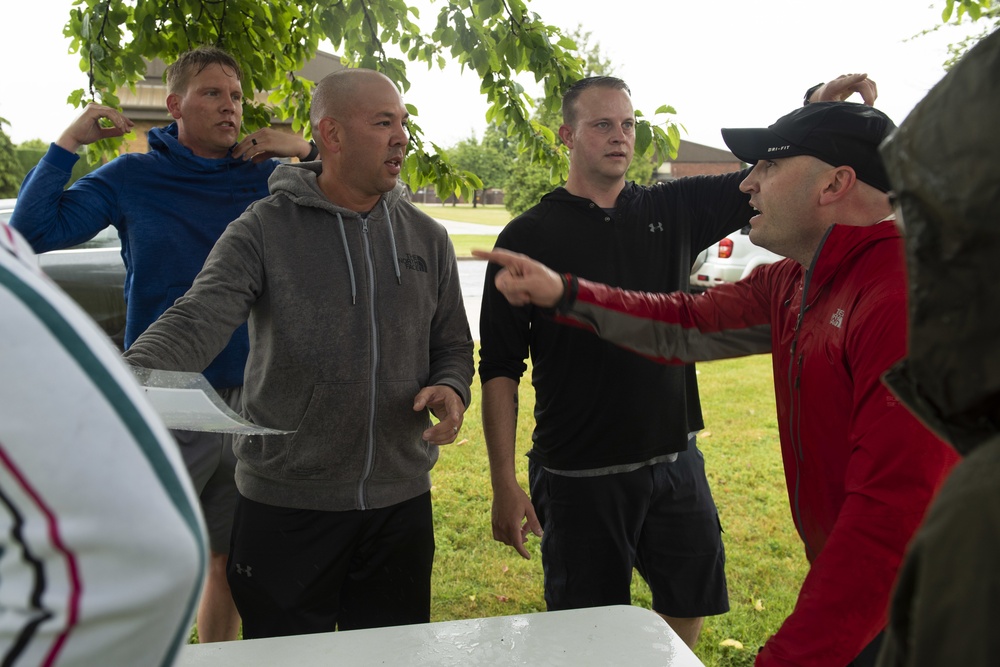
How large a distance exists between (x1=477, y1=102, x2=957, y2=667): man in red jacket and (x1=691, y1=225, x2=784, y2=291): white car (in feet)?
35.7

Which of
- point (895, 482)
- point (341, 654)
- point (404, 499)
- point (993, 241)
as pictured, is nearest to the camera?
point (993, 241)

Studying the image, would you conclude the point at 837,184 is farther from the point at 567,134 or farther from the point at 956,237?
the point at 956,237

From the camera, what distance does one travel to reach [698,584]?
2.73 m

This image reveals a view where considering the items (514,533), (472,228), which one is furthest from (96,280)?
(472,228)

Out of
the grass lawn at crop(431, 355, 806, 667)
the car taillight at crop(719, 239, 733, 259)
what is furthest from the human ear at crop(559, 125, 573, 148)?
the car taillight at crop(719, 239, 733, 259)

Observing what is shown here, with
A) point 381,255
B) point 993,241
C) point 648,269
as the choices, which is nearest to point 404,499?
point 381,255

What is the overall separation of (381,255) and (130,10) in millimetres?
2017

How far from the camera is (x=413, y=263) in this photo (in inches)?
101

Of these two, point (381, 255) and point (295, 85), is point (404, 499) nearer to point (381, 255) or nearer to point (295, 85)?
point (381, 255)

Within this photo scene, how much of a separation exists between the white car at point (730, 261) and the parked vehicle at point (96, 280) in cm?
896

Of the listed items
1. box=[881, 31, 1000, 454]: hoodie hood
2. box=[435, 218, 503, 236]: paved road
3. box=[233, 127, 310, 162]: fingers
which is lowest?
box=[435, 218, 503, 236]: paved road

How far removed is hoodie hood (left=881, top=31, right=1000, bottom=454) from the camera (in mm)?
547

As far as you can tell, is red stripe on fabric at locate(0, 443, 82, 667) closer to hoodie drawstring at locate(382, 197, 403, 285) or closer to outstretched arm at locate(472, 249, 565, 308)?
outstretched arm at locate(472, 249, 565, 308)

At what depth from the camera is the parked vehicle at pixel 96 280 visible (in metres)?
6.25
